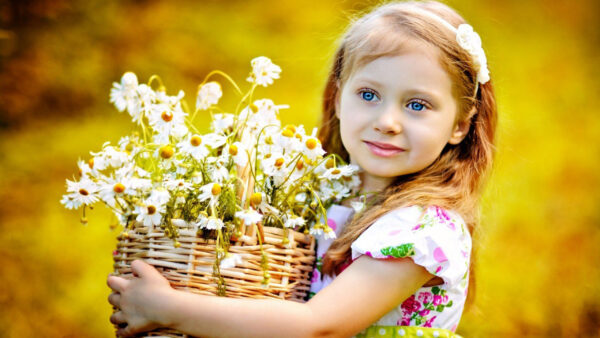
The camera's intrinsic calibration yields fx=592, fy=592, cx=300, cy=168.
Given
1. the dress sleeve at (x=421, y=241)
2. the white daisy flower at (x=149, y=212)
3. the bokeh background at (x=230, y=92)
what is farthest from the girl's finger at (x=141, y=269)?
the bokeh background at (x=230, y=92)

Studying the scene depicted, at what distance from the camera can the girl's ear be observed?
5.03 ft

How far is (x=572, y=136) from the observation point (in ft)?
10.5

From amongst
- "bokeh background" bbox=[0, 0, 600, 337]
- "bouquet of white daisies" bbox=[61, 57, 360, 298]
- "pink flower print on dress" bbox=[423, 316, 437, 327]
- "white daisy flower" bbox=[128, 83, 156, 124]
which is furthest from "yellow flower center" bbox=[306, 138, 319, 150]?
"bokeh background" bbox=[0, 0, 600, 337]

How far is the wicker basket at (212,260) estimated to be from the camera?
1201mm

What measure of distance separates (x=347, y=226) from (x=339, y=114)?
1.12 feet

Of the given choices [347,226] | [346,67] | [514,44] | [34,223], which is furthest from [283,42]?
[347,226]

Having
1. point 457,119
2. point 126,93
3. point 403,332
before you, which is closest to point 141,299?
point 126,93

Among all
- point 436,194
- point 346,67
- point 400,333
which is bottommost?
point 400,333

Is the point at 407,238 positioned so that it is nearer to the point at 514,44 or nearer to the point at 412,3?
the point at 412,3

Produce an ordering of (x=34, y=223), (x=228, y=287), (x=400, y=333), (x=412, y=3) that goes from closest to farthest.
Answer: (x=228, y=287) < (x=400, y=333) < (x=412, y=3) < (x=34, y=223)

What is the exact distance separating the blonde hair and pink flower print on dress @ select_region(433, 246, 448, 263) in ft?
0.47

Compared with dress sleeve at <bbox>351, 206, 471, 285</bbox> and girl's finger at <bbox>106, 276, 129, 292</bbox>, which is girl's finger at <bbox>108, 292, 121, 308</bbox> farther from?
dress sleeve at <bbox>351, 206, 471, 285</bbox>

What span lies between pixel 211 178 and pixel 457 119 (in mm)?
655

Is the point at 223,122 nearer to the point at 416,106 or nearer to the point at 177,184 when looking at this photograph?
the point at 177,184
